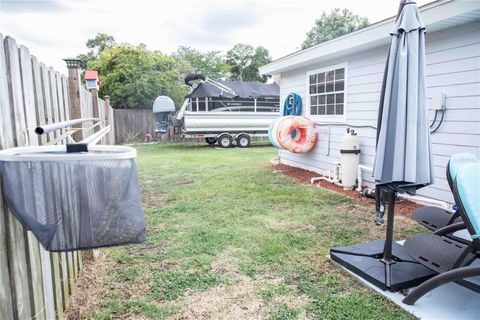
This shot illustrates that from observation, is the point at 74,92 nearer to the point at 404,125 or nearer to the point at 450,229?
the point at 404,125

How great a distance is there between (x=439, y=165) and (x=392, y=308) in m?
2.93

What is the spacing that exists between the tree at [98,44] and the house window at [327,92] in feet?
83.8

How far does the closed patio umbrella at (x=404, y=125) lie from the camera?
7.41 feet

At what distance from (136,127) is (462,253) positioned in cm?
1466

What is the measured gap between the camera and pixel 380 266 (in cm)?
257

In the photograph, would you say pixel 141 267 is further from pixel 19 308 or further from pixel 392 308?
pixel 392 308

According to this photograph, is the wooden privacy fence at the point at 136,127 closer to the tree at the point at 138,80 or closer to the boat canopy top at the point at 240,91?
the tree at the point at 138,80

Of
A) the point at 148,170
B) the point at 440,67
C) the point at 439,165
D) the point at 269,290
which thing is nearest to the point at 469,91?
the point at 440,67

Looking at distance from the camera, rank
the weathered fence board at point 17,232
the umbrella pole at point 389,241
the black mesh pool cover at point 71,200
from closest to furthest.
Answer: the black mesh pool cover at point 71,200 → the weathered fence board at point 17,232 → the umbrella pole at point 389,241

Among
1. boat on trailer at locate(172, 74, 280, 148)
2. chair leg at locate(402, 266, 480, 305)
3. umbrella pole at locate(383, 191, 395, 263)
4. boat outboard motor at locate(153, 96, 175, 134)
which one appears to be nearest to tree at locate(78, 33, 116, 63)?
boat on trailer at locate(172, 74, 280, 148)

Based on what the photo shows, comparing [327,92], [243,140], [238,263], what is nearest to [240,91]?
[243,140]

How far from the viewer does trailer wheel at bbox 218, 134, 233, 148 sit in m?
12.9

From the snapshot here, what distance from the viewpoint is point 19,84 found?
1602 millimetres

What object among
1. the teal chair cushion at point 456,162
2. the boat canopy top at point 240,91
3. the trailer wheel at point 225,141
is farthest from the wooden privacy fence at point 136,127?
the teal chair cushion at point 456,162
